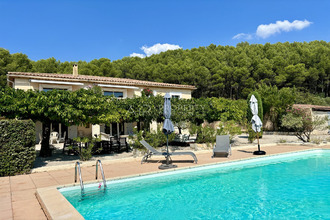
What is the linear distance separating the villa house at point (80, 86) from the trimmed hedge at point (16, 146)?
451 inches

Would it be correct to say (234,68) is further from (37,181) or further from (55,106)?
(37,181)

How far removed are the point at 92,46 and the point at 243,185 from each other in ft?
75.2

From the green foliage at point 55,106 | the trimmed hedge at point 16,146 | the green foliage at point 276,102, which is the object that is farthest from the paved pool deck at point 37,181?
the green foliage at point 276,102

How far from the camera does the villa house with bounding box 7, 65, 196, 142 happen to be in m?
18.4

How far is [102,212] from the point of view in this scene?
5.77 meters

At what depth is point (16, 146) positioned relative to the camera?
822 cm

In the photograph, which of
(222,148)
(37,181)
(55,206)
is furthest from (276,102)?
(55,206)

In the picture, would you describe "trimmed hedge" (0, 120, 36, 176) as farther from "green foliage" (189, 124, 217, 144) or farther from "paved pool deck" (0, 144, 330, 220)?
"green foliage" (189, 124, 217, 144)

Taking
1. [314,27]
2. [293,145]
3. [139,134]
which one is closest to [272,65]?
[314,27]

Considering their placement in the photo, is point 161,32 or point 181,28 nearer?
point 181,28

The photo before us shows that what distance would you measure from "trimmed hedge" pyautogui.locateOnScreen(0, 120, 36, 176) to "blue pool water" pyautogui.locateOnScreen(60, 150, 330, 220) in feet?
9.74

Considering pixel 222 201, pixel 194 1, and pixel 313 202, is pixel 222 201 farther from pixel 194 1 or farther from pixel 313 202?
pixel 194 1

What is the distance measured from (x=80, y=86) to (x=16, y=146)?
1338 centimetres

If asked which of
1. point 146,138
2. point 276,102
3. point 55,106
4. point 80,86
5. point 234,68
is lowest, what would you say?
point 146,138
